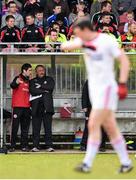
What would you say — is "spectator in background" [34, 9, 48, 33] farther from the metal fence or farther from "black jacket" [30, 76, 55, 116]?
"black jacket" [30, 76, 55, 116]

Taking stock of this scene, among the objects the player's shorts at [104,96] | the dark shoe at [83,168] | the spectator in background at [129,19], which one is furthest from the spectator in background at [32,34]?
the dark shoe at [83,168]

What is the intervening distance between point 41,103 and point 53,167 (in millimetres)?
3089

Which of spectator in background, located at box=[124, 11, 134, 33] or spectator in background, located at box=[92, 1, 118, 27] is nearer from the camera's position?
spectator in background, located at box=[92, 1, 118, 27]

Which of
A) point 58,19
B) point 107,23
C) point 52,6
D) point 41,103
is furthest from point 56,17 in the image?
point 41,103

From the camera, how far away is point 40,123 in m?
15.7

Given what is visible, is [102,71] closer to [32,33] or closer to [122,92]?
[122,92]

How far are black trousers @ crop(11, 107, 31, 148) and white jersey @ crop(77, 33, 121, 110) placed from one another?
6.43 metres

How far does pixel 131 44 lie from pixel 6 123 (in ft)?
12.1

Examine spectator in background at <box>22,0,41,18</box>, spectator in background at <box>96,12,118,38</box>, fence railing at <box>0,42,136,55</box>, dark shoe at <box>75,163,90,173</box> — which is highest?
spectator in background at <box>22,0,41,18</box>

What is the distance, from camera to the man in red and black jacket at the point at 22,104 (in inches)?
619

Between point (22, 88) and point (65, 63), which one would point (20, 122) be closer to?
point (22, 88)

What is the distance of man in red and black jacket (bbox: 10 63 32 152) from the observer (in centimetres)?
1573

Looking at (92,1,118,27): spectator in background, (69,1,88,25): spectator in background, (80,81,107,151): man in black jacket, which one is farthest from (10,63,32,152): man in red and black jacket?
(92,1,118,27): spectator in background

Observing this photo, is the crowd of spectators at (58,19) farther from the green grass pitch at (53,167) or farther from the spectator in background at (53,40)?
the green grass pitch at (53,167)
